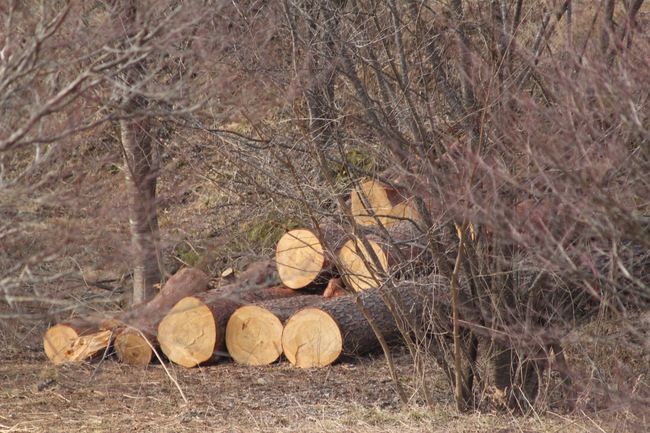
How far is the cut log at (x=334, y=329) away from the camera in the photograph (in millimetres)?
6238

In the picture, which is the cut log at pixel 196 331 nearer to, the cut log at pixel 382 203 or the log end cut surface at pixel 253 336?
the log end cut surface at pixel 253 336

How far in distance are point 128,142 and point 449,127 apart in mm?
3877

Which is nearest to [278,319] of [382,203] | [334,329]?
[334,329]

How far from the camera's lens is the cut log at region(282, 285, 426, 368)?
6.24 meters

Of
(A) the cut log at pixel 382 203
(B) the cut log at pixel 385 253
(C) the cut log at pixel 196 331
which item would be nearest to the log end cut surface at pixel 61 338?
(C) the cut log at pixel 196 331

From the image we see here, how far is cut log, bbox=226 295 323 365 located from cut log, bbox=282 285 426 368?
14cm

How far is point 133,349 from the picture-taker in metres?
6.85

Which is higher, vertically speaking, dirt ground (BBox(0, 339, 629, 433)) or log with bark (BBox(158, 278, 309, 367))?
log with bark (BBox(158, 278, 309, 367))

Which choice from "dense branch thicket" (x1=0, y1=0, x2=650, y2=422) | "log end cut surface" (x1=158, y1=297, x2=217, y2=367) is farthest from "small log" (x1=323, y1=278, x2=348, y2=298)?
"dense branch thicket" (x1=0, y1=0, x2=650, y2=422)

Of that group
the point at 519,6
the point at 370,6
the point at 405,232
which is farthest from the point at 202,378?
the point at 519,6

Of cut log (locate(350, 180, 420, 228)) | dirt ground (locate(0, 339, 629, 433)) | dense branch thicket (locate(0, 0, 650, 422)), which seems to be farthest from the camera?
cut log (locate(350, 180, 420, 228))

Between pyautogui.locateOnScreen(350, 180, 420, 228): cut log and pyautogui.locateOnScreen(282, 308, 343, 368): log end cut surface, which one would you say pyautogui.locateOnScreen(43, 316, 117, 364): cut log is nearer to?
pyautogui.locateOnScreen(282, 308, 343, 368): log end cut surface

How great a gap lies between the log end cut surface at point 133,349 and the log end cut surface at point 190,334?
0.19 meters

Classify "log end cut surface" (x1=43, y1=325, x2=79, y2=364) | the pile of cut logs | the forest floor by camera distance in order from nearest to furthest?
1. the forest floor
2. the pile of cut logs
3. "log end cut surface" (x1=43, y1=325, x2=79, y2=364)
